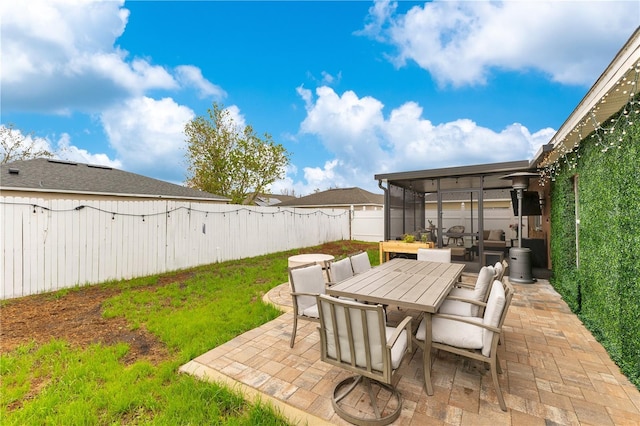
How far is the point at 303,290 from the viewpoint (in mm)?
3170

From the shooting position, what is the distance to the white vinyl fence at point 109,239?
483 cm

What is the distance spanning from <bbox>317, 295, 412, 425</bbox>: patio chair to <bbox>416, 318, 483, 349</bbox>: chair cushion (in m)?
0.39

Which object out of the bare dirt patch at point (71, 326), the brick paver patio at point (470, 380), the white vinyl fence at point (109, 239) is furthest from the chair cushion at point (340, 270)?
the white vinyl fence at point (109, 239)

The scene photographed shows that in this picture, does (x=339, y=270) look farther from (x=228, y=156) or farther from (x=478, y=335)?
(x=228, y=156)

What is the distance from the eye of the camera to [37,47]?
5734 mm

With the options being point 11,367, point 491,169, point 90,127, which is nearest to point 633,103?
point 491,169

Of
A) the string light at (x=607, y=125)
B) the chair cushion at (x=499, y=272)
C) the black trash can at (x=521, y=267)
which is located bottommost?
the black trash can at (x=521, y=267)

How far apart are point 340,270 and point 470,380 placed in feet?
6.03

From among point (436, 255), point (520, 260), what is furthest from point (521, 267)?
point (436, 255)

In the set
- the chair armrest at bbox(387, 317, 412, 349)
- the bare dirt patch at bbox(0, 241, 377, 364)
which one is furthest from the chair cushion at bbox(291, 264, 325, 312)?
the bare dirt patch at bbox(0, 241, 377, 364)

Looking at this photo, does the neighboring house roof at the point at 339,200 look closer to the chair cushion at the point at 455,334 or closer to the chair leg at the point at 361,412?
the chair cushion at the point at 455,334

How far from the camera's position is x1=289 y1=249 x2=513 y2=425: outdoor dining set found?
1.84 m

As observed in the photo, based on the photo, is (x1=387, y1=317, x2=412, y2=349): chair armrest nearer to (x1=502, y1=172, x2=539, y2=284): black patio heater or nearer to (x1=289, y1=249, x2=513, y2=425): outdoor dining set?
(x1=289, y1=249, x2=513, y2=425): outdoor dining set

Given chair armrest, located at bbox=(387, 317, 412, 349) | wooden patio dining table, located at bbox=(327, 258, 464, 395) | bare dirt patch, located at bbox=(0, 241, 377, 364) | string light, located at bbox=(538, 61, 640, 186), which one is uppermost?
string light, located at bbox=(538, 61, 640, 186)
